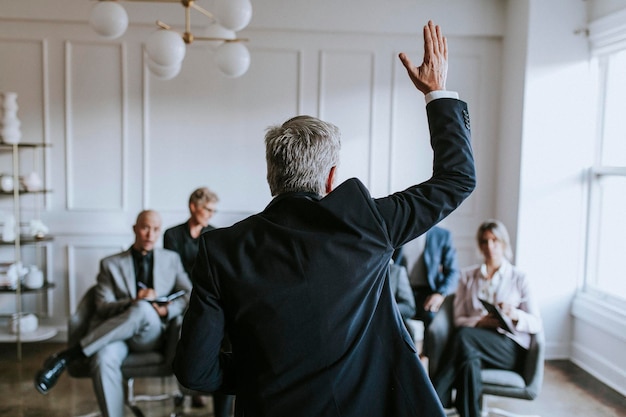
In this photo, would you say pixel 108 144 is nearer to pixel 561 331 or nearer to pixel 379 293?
pixel 561 331

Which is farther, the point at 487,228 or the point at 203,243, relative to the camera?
the point at 487,228

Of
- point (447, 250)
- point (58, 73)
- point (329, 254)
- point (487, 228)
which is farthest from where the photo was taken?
point (58, 73)

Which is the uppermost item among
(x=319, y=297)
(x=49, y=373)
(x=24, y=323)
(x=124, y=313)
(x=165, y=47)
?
(x=165, y=47)

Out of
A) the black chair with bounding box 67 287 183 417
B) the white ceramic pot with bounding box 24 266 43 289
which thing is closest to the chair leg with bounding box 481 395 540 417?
the black chair with bounding box 67 287 183 417

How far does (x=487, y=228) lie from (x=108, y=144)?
3.28 meters

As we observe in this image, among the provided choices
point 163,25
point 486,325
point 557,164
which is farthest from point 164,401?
point 557,164

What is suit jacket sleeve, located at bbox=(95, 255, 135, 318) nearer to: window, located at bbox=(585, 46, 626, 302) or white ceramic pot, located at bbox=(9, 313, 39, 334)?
white ceramic pot, located at bbox=(9, 313, 39, 334)

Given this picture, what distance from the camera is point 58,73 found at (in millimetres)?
5250

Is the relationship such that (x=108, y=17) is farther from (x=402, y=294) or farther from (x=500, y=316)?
(x=500, y=316)

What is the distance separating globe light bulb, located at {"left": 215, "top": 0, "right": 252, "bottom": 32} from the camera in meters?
3.30

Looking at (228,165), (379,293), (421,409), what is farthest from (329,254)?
(228,165)

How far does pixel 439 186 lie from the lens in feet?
4.42

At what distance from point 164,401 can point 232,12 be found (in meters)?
2.49

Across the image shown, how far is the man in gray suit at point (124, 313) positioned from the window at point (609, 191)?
10.3 feet
